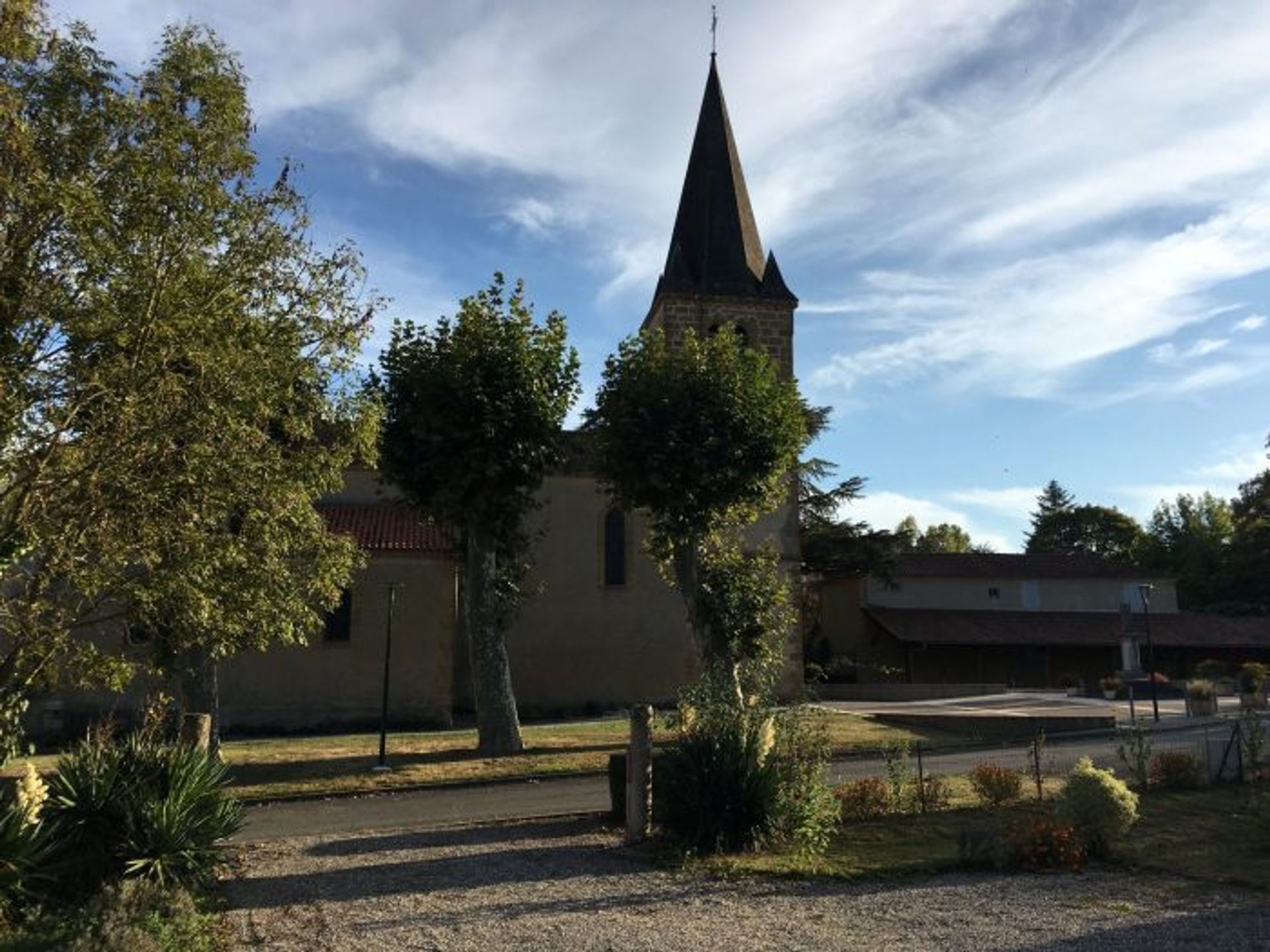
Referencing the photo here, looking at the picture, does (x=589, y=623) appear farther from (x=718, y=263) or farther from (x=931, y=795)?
(x=931, y=795)

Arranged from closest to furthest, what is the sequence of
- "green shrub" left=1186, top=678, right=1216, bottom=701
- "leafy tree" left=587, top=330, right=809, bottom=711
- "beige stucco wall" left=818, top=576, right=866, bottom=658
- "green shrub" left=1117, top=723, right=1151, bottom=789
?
"green shrub" left=1117, top=723, right=1151, bottom=789, "leafy tree" left=587, top=330, right=809, bottom=711, "green shrub" left=1186, top=678, right=1216, bottom=701, "beige stucco wall" left=818, top=576, right=866, bottom=658

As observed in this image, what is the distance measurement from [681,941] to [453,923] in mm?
1757

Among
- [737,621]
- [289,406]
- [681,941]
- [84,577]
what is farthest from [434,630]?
[681,941]

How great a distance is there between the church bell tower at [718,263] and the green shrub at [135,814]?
80.2 ft

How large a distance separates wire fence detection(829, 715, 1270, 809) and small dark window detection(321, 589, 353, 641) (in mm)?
14229

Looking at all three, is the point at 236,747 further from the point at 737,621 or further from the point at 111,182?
the point at 111,182

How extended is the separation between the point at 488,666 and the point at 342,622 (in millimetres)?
9739

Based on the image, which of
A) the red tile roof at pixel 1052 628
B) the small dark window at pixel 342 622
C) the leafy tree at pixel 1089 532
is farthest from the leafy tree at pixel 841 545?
the leafy tree at pixel 1089 532

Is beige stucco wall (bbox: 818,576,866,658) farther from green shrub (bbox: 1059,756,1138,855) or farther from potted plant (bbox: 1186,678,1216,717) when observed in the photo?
green shrub (bbox: 1059,756,1138,855)

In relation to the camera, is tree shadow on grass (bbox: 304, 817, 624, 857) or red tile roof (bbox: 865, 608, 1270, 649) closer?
tree shadow on grass (bbox: 304, 817, 624, 857)

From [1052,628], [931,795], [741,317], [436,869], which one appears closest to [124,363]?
[436,869]

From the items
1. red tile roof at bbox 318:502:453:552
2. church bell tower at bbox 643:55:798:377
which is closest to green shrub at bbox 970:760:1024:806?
red tile roof at bbox 318:502:453:552

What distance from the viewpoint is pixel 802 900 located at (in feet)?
27.1

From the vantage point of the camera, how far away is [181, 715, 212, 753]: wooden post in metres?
9.37
